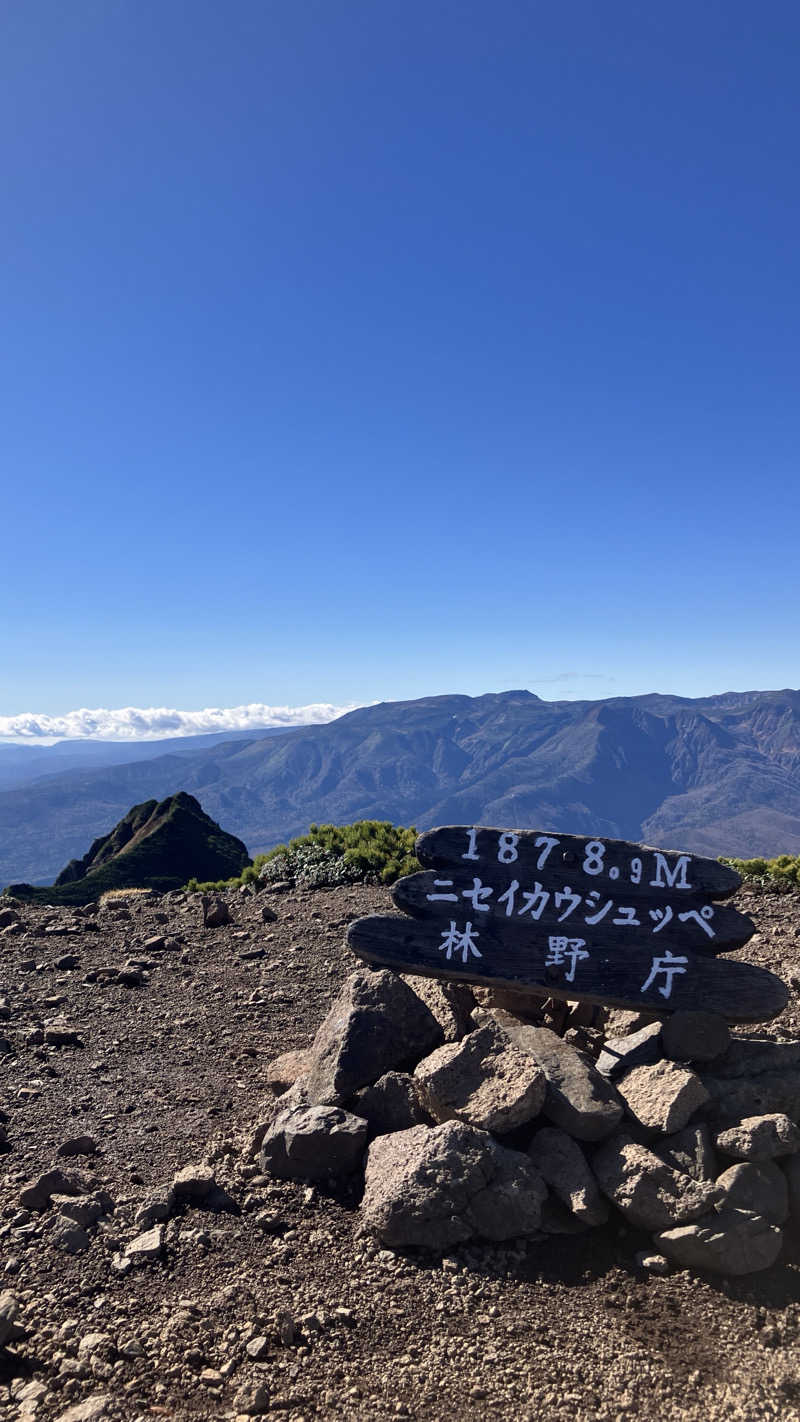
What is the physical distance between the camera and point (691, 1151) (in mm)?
5898

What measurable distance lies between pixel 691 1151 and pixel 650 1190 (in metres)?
0.49

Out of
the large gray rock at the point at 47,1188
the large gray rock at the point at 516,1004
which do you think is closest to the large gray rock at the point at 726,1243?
the large gray rock at the point at 516,1004

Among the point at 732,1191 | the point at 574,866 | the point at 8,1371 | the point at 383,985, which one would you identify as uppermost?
the point at 574,866

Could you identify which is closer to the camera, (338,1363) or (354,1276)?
(338,1363)

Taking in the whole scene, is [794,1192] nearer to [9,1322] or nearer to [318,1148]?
[318,1148]

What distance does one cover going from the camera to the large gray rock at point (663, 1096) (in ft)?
19.9

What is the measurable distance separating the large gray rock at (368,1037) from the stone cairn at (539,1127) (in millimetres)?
12

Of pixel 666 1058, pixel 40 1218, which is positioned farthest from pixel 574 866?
pixel 40 1218

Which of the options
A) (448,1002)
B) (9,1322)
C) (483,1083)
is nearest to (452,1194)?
(483,1083)

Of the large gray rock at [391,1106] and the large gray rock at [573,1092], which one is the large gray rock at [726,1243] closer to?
the large gray rock at [573,1092]

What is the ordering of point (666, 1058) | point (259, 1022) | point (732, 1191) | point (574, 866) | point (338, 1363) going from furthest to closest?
point (259, 1022)
point (574, 866)
point (666, 1058)
point (732, 1191)
point (338, 1363)

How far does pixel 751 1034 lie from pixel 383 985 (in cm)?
354

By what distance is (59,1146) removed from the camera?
6949mm

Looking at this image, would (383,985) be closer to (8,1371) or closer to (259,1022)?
(259,1022)
